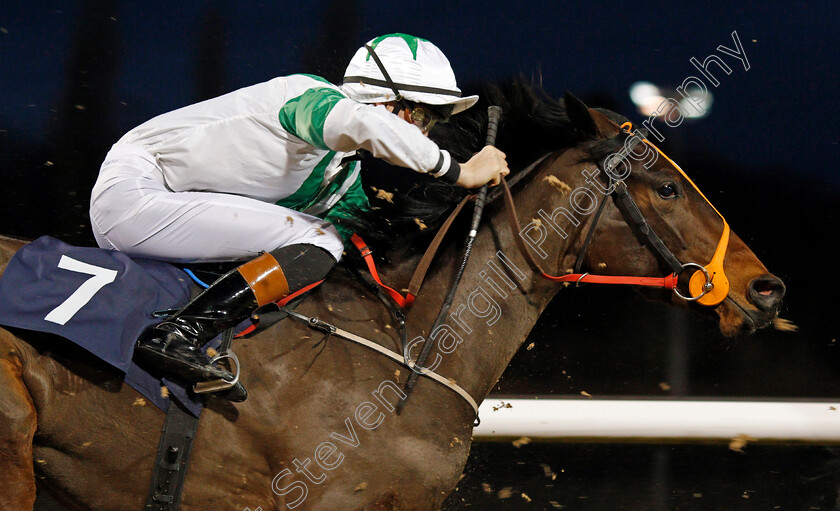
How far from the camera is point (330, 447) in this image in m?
1.93

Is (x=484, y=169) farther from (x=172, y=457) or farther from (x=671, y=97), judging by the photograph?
(x=671, y=97)

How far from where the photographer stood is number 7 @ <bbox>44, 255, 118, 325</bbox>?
1761 mm

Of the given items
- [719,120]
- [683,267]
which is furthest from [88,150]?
[719,120]

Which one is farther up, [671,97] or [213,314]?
[671,97]

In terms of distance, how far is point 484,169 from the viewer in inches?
82.2

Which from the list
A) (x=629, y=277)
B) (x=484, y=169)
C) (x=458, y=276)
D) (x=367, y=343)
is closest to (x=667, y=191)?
(x=629, y=277)

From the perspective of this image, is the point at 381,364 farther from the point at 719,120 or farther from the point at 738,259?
the point at 719,120

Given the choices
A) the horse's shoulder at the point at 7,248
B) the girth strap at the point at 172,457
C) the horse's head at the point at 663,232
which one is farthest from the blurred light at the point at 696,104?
the horse's shoulder at the point at 7,248

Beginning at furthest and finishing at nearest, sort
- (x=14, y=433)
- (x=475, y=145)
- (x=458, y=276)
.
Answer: (x=475, y=145) → (x=458, y=276) → (x=14, y=433)

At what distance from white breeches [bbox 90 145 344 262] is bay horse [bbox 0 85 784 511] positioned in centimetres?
24

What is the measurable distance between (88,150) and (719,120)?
131 inches

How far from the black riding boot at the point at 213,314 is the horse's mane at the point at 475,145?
405 millimetres

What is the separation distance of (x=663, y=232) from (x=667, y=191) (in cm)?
13

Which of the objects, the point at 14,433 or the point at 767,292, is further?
the point at 767,292
